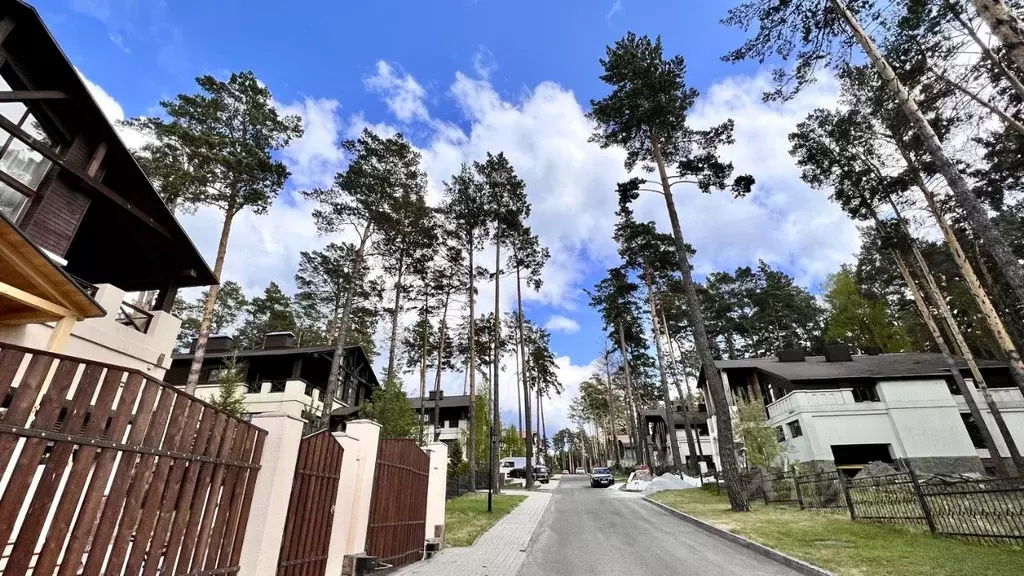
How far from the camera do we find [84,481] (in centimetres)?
223

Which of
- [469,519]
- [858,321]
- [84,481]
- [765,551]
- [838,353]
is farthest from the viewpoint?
[858,321]

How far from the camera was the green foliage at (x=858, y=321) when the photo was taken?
103 ft

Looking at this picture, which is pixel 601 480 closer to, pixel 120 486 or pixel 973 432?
pixel 973 432

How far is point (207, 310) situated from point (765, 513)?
19.0m

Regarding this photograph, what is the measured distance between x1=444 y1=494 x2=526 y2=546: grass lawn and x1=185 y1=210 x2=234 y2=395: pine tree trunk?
28.4 ft

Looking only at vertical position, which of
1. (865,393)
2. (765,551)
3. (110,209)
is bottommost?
(765,551)

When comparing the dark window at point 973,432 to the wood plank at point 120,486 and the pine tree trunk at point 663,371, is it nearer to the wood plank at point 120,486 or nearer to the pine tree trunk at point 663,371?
the pine tree trunk at point 663,371

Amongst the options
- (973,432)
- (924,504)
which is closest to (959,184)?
(924,504)

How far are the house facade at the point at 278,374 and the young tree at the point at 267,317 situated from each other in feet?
29.4

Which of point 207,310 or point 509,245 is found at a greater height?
point 509,245

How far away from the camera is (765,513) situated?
1255 cm

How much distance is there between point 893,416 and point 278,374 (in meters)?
31.5

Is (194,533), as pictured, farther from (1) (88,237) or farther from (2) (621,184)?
(2) (621,184)

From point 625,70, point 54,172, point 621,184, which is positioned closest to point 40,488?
point 54,172
